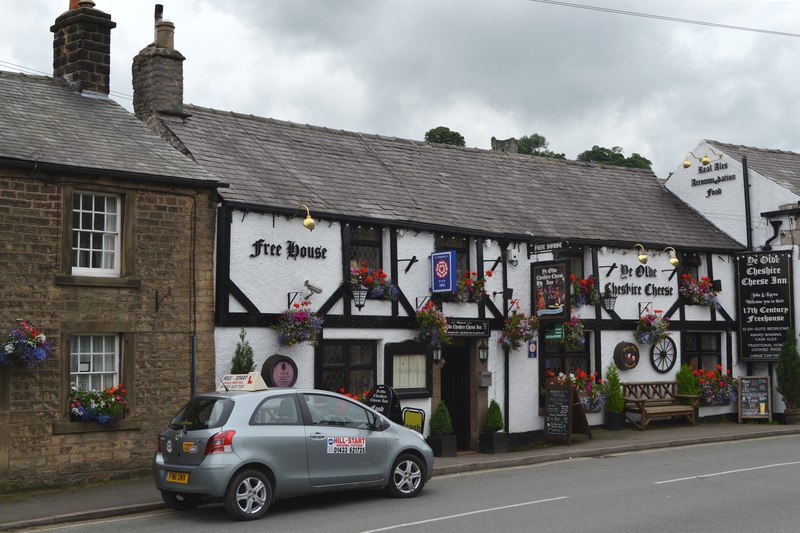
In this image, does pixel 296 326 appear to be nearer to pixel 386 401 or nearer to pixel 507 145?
pixel 386 401

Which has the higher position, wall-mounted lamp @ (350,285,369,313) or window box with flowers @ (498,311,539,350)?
wall-mounted lamp @ (350,285,369,313)

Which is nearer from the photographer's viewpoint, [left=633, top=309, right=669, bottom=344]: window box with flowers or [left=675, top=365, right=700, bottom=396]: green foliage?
[left=633, top=309, right=669, bottom=344]: window box with flowers

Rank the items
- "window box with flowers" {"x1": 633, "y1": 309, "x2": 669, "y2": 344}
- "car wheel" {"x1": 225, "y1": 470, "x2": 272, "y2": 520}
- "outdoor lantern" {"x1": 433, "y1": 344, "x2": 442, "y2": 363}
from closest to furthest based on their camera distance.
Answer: "car wheel" {"x1": 225, "y1": 470, "x2": 272, "y2": 520} < "outdoor lantern" {"x1": 433, "y1": 344, "x2": 442, "y2": 363} < "window box with flowers" {"x1": 633, "y1": 309, "x2": 669, "y2": 344}

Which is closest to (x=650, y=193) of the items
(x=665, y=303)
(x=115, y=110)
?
(x=665, y=303)

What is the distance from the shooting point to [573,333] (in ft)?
68.9

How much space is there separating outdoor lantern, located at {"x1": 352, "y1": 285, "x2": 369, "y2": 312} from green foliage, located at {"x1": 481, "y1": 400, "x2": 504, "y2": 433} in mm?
3624

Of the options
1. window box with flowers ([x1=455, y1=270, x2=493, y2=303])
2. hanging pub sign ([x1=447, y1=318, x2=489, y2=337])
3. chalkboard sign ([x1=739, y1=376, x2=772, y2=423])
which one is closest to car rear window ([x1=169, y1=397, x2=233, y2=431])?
hanging pub sign ([x1=447, y1=318, x2=489, y2=337])

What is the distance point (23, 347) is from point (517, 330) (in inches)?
391

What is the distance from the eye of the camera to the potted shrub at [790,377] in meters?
23.6

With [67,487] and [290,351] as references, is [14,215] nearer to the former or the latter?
[67,487]

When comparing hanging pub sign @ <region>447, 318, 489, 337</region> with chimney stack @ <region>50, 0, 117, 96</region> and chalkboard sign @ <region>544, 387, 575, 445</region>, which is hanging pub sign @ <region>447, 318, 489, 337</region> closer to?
chalkboard sign @ <region>544, 387, 575, 445</region>

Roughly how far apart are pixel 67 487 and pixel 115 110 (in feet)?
23.3

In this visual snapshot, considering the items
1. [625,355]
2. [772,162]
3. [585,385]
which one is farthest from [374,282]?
[772,162]

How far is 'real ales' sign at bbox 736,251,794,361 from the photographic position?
2422cm
